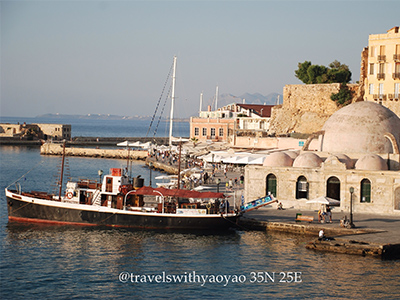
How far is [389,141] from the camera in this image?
133 feet

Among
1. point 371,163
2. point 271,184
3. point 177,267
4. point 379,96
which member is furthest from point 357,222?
point 379,96

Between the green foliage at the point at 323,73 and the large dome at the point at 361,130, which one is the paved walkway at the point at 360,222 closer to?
the large dome at the point at 361,130

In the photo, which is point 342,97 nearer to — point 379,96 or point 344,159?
point 379,96

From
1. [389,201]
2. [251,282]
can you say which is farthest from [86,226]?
[389,201]

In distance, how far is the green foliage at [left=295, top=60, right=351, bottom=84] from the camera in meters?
84.5

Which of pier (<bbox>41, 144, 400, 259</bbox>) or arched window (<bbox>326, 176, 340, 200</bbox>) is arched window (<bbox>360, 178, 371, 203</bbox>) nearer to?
pier (<bbox>41, 144, 400, 259</bbox>)

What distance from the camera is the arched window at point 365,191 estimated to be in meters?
36.9

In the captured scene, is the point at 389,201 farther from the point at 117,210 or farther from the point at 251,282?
the point at 117,210

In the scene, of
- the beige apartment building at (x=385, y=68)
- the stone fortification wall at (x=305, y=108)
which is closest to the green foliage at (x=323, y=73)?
the stone fortification wall at (x=305, y=108)

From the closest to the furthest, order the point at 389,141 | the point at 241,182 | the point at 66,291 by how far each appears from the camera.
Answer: the point at 66,291 → the point at 389,141 → the point at 241,182

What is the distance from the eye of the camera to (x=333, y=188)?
1491 inches

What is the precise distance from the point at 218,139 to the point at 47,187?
39894 millimetres

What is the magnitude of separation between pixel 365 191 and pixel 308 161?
429 cm

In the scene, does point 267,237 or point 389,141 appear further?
point 389,141
